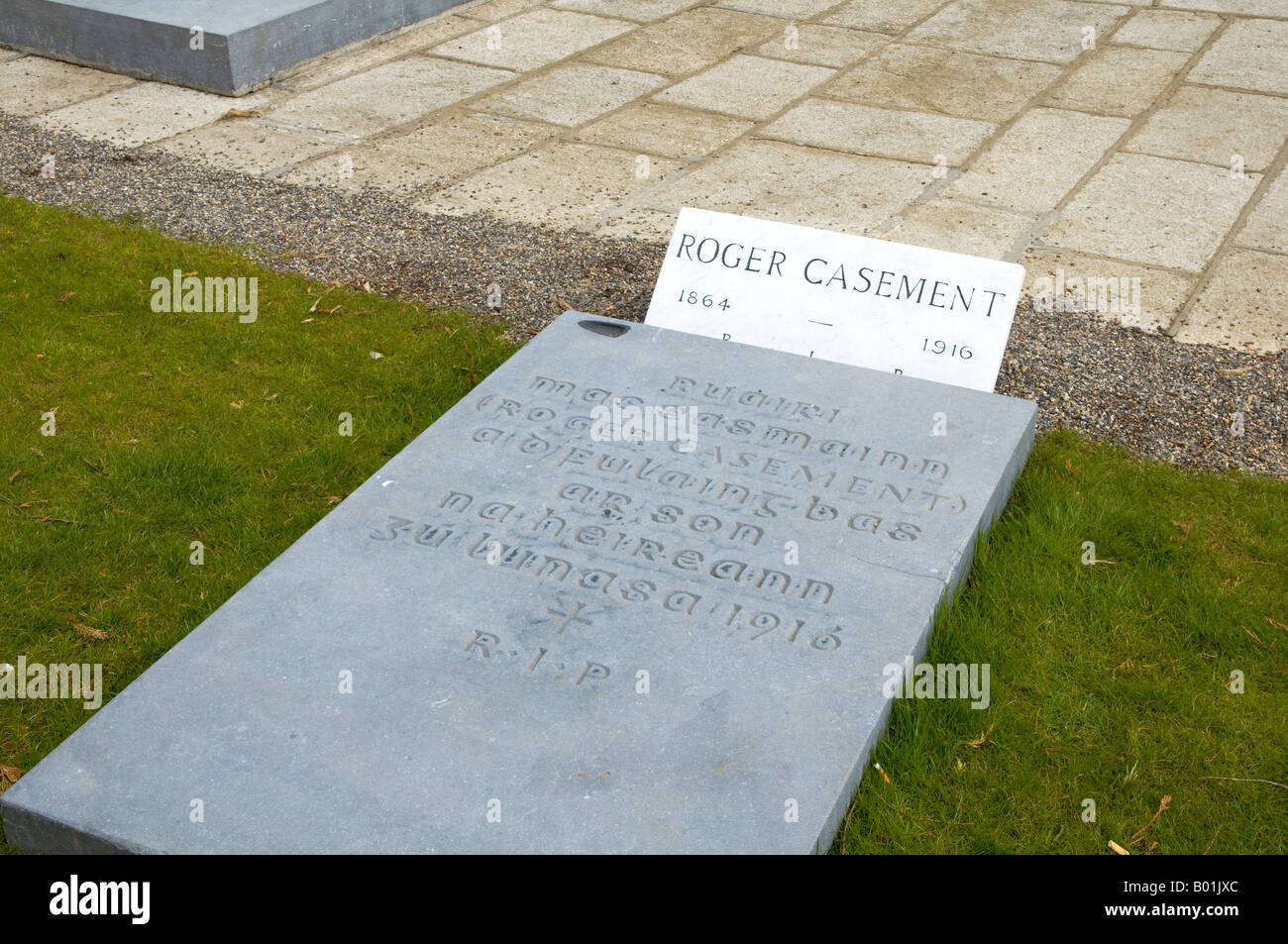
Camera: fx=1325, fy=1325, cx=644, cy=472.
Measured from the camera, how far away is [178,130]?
276 inches

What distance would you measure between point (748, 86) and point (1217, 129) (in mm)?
2617

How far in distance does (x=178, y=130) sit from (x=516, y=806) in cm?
541

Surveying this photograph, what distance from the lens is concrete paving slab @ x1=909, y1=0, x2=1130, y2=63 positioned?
8.52 meters

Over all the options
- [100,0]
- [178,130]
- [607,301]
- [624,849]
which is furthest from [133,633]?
[100,0]

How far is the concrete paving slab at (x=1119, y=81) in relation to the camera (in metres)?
7.60

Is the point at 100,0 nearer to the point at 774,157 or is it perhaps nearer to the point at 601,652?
the point at 774,157

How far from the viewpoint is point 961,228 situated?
604cm

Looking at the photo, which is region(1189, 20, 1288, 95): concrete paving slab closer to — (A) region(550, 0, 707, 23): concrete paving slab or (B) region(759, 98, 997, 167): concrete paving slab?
(B) region(759, 98, 997, 167): concrete paving slab

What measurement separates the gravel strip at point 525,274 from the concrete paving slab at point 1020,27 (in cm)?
Answer: 382

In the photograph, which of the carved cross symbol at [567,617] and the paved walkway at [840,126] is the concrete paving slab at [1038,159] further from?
the carved cross symbol at [567,617]

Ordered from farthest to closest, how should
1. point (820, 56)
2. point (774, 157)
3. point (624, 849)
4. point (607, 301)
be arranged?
point (820, 56), point (774, 157), point (607, 301), point (624, 849)

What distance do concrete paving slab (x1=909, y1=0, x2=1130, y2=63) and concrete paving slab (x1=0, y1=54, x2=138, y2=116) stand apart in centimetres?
504

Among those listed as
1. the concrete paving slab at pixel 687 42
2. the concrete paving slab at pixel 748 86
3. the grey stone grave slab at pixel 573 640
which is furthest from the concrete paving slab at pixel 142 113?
the grey stone grave slab at pixel 573 640

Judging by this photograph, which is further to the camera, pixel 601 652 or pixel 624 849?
pixel 601 652
